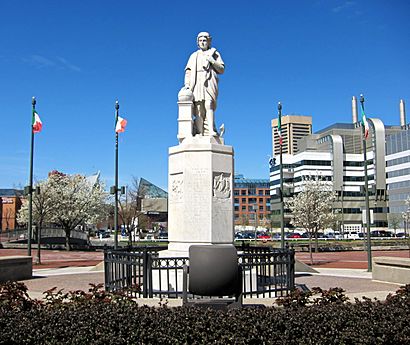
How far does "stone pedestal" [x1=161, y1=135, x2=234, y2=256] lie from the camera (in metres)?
12.4

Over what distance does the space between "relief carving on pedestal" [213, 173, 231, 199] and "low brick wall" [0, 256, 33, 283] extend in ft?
28.6

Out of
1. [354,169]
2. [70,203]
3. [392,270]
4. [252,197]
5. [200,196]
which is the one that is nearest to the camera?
[200,196]

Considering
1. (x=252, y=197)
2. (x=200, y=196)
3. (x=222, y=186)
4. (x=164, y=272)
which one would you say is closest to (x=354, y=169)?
(x=252, y=197)

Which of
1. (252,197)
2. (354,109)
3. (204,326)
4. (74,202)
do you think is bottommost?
(204,326)

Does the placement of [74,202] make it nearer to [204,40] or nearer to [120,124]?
[120,124]

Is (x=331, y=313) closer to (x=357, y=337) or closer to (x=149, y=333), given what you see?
(x=357, y=337)

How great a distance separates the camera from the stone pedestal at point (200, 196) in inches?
486

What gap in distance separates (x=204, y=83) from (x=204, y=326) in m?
8.75

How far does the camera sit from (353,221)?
10844 centimetres

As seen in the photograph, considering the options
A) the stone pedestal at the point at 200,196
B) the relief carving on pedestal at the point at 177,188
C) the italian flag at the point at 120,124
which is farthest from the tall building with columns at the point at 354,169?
the relief carving on pedestal at the point at 177,188

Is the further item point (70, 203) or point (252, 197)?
point (252, 197)

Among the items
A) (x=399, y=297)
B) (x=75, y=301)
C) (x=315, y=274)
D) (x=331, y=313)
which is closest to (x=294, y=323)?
(x=331, y=313)

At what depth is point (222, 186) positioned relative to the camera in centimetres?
1275

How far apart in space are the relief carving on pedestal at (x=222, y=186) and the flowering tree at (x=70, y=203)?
3672 centimetres
